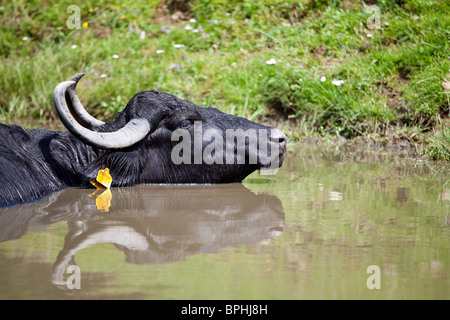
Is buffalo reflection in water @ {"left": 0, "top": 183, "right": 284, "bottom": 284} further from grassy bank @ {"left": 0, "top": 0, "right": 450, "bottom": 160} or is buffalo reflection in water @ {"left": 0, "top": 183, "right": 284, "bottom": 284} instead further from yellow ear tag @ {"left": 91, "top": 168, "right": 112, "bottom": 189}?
grassy bank @ {"left": 0, "top": 0, "right": 450, "bottom": 160}

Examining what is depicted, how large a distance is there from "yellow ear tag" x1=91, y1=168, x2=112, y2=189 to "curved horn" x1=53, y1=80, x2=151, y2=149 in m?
0.37

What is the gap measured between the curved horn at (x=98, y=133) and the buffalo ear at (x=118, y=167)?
0.23m

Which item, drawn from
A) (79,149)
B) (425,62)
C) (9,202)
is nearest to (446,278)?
(9,202)

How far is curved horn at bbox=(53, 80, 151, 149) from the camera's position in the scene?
14.6ft

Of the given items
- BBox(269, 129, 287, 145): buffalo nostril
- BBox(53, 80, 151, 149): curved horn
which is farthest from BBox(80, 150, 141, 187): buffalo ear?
BBox(269, 129, 287, 145): buffalo nostril

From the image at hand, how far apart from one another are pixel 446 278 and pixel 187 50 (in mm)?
8200

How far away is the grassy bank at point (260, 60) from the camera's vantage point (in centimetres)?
756

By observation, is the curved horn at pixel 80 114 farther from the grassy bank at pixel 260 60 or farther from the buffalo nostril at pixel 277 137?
the grassy bank at pixel 260 60

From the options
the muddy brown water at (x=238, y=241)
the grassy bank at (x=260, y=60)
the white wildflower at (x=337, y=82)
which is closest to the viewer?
the muddy brown water at (x=238, y=241)

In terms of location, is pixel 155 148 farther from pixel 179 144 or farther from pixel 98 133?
pixel 98 133

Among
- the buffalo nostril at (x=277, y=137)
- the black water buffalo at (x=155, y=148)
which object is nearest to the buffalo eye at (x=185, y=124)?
the black water buffalo at (x=155, y=148)

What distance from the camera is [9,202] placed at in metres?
4.39

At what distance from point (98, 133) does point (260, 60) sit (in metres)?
4.74

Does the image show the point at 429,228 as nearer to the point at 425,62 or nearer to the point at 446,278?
the point at 446,278
